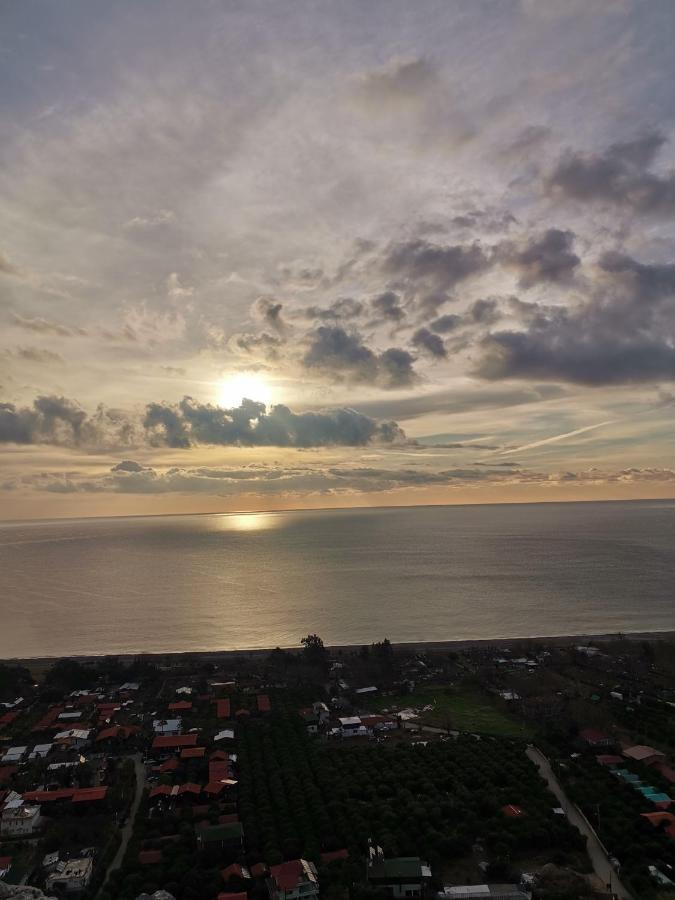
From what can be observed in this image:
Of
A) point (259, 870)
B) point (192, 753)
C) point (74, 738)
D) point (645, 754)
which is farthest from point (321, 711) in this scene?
point (645, 754)

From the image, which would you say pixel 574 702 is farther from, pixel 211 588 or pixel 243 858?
pixel 211 588

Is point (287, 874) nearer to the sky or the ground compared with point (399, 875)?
nearer to the sky

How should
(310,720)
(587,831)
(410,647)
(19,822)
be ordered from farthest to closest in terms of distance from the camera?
(410,647), (310,720), (19,822), (587,831)

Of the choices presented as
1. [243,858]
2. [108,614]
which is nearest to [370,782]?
[243,858]

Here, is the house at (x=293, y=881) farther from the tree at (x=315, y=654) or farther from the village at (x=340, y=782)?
the tree at (x=315, y=654)

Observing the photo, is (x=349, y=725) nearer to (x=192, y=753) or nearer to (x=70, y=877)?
(x=192, y=753)

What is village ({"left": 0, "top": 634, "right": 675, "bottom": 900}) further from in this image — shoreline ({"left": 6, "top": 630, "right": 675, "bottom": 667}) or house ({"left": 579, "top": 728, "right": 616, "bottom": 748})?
shoreline ({"left": 6, "top": 630, "right": 675, "bottom": 667})
